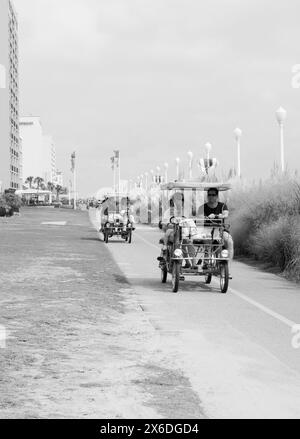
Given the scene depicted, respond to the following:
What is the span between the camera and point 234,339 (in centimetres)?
846

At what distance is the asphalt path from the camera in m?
5.83

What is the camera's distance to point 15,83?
13412 centimetres

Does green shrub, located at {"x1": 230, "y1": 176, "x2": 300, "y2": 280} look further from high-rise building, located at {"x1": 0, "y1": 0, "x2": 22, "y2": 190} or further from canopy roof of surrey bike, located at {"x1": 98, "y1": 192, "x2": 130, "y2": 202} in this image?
high-rise building, located at {"x1": 0, "y1": 0, "x2": 22, "y2": 190}

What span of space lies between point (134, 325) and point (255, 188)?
596 inches

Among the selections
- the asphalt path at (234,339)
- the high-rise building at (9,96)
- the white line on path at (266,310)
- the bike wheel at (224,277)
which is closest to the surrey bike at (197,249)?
the bike wheel at (224,277)

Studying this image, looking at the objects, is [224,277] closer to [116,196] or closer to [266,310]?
[266,310]

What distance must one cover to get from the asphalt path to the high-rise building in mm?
95227

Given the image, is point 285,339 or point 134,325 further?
point 134,325

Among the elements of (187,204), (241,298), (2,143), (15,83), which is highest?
(15,83)

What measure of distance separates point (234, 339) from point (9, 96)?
11632 centimetres

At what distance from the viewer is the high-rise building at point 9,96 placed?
114 m

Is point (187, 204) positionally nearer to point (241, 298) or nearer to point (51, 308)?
point (241, 298)

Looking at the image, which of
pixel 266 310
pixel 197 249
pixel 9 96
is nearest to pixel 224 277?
pixel 197 249

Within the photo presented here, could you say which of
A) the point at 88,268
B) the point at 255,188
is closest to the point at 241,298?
the point at 88,268
